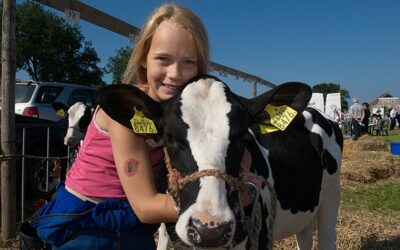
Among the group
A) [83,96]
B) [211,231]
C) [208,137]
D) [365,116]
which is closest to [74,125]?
[83,96]

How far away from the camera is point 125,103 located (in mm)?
2191

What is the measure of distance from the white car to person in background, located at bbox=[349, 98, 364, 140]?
49.8 feet

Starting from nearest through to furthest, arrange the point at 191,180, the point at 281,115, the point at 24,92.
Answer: the point at 191,180 → the point at 281,115 → the point at 24,92

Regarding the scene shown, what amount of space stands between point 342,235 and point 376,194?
11.7 ft

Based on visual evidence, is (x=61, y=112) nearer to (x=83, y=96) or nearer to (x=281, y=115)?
(x=83, y=96)

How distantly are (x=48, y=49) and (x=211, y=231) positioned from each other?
131 ft

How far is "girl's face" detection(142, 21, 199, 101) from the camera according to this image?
2211 millimetres

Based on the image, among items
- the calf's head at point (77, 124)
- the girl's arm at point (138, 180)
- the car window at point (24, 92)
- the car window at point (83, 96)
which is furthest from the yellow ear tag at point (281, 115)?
the car window at point (83, 96)

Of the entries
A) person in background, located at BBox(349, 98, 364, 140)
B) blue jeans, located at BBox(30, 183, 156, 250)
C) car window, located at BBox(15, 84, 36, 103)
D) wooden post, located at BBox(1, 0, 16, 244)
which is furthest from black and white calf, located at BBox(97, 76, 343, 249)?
person in background, located at BBox(349, 98, 364, 140)

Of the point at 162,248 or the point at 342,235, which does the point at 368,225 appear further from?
the point at 162,248

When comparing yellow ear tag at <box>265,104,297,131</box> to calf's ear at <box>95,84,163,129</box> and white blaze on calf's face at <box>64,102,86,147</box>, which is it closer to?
calf's ear at <box>95,84,163,129</box>

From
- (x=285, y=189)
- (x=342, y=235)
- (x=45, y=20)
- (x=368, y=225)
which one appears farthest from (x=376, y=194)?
(x=45, y=20)

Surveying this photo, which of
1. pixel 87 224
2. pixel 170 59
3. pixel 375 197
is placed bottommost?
pixel 375 197

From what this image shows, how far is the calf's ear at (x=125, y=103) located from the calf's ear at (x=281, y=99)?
519mm
